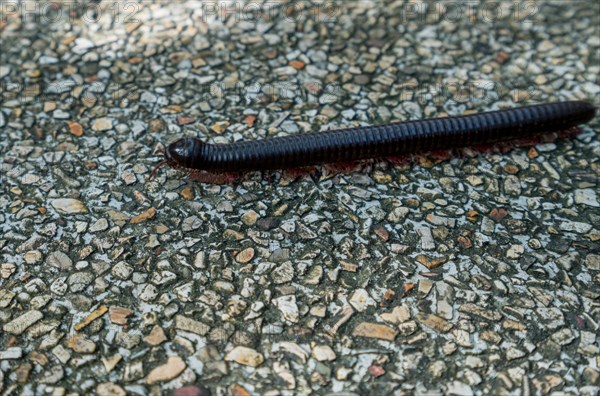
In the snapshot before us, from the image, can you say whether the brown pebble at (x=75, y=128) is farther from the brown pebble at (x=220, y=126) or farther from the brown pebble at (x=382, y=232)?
the brown pebble at (x=382, y=232)

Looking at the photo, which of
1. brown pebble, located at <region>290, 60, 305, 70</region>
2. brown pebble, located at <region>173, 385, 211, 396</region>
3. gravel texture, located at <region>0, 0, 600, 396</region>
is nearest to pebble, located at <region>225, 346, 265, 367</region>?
gravel texture, located at <region>0, 0, 600, 396</region>

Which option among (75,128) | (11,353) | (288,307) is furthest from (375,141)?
(11,353)

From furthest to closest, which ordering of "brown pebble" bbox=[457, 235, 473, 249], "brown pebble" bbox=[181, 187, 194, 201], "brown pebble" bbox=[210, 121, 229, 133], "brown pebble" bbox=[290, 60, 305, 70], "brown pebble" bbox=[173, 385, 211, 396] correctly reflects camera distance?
"brown pebble" bbox=[290, 60, 305, 70]
"brown pebble" bbox=[210, 121, 229, 133]
"brown pebble" bbox=[181, 187, 194, 201]
"brown pebble" bbox=[457, 235, 473, 249]
"brown pebble" bbox=[173, 385, 211, 396]

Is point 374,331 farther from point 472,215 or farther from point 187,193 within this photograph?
point 187,193

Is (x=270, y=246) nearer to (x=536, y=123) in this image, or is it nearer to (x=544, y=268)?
(x=544, y=268)

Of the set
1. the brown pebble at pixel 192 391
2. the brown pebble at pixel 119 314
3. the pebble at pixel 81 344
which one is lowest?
the brown pebble at pixel 192 391

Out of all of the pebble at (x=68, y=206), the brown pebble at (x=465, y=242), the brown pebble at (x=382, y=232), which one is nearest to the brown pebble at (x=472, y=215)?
the brown pebble at (x=465, y=242)

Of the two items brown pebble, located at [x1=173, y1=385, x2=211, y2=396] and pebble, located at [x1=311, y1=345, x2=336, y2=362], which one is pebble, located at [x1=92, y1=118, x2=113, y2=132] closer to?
brown pebble, located at [x1=173, y1=385, x2=211, y2=396]
